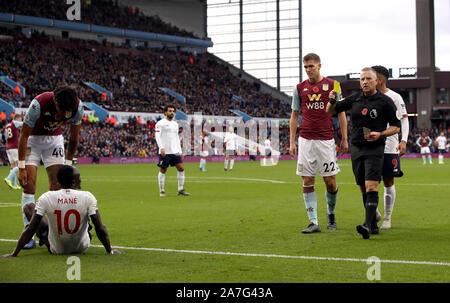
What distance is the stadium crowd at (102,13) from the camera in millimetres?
60594

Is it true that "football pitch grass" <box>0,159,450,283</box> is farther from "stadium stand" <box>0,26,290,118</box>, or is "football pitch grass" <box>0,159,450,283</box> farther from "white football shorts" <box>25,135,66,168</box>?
"stadium stand" <box>0,26,290,118</box>

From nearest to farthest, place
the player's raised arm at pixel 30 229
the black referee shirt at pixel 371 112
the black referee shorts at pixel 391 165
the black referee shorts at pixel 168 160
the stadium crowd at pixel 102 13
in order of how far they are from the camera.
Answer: the player's raised arm at pixel 30 229, the black referee shirt at pixel 371 112, the black referee shorts at pixel 391 165, the black referee shorts at pixel 168 160, the stadium crowd at pixel 102 13

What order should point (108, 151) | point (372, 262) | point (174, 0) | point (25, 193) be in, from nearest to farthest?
point (372, 262), point (25, 193), point (108, 151), point (174, 0)

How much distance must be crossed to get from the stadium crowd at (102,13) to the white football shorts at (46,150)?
53376mm

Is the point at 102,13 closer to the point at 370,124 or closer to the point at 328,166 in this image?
the point at 328,166

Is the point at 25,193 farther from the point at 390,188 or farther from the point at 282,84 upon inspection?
the point at 282,84

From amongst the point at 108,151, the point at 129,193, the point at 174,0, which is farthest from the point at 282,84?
the point at 129,193

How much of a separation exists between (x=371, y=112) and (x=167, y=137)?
29.5ft

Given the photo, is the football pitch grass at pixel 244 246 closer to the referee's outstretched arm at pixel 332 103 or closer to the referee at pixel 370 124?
the referee at pixel 370 124

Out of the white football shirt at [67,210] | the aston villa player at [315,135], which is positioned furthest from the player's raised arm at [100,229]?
the aston villa player at [315,135]

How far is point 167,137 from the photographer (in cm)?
1744

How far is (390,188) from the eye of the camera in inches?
410

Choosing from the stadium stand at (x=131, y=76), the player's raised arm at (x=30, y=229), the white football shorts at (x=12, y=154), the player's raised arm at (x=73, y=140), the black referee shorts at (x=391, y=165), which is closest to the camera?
the player's raised arm at (x=30, y=229)
